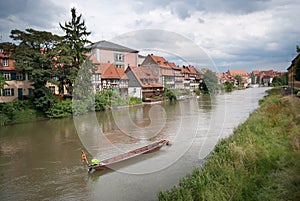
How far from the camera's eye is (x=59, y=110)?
21.4m

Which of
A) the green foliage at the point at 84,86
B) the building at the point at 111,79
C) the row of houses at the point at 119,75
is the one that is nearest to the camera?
the row of houses at the point at 119,75

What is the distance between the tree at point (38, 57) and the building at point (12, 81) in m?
2.09

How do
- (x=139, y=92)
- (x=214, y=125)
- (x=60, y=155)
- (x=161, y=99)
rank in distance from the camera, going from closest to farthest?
1. (x=60, y=155)
2. (x=214, y=125)
3. (x=139, y=92)
4. (x=161, y=99)

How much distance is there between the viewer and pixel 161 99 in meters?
34.2

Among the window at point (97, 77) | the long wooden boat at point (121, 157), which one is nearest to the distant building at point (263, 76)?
the window at point (97, 77)

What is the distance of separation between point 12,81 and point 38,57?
541 centimetres

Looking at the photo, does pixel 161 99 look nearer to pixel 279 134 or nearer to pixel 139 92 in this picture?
pixel 139 92

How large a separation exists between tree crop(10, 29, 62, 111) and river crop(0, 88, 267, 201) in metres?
4.10

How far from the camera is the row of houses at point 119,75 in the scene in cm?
2273

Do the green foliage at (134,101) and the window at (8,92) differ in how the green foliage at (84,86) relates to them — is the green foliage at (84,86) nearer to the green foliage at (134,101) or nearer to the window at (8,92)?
the window at (8,92)

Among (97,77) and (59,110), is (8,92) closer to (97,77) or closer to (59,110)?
(59,110)

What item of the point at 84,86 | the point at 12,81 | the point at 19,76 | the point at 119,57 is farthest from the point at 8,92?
the point at 119,57

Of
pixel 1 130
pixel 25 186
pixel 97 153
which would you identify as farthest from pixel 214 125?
pixel 1 130

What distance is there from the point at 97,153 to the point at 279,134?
26.0ft
